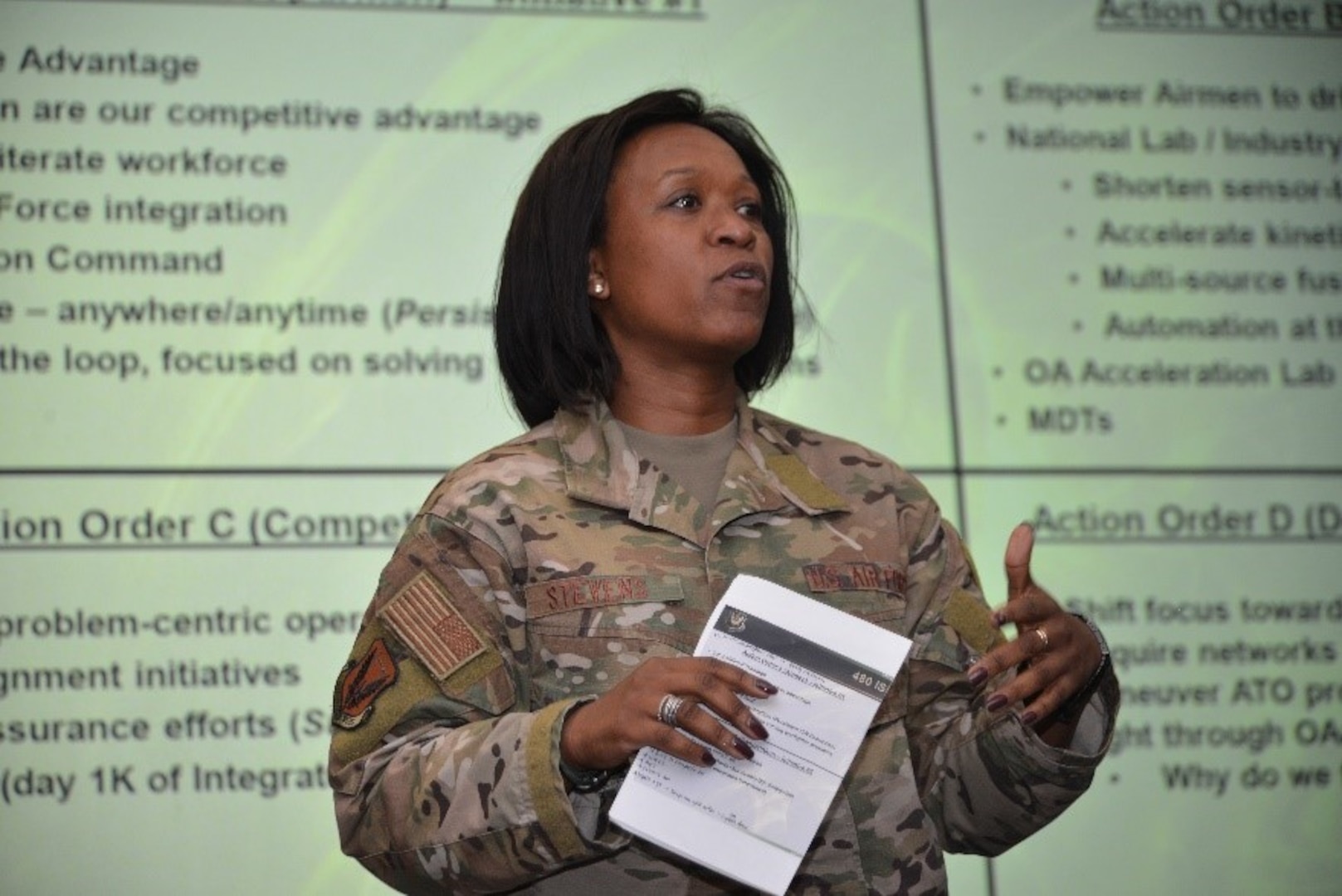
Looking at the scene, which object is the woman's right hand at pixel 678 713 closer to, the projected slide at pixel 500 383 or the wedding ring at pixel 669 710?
the wedding ring at pixel 669 710

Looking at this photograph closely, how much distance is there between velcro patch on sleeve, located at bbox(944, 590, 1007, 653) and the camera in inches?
81.5

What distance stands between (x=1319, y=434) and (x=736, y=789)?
6.90 feet

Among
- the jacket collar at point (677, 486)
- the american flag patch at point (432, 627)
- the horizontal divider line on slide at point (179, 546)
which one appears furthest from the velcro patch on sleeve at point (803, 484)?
the horizontal divider line on slide at point (179, 546)

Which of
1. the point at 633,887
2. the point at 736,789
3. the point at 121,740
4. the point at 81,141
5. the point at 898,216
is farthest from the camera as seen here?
the point at 898,216

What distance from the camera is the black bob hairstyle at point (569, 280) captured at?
2.16 metres

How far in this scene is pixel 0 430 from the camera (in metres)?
3.00

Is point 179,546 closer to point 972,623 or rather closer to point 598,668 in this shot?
point 598,668

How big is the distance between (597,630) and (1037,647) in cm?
45

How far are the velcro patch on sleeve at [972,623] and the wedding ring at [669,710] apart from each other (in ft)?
1.74

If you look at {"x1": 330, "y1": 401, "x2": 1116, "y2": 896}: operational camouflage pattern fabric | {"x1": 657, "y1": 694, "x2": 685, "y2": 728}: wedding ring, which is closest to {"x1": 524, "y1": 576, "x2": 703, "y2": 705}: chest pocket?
{"x1": 330, "y1": 401, "x2": 1116, "y2": 896}: operational camouflage pattern fabric

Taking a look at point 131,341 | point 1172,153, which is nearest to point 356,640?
point 131,341

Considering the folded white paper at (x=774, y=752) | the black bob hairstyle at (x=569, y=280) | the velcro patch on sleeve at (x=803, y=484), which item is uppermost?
the black bob hairstyle at (x=569, y=280)

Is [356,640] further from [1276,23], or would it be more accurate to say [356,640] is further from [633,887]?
[1276,23]

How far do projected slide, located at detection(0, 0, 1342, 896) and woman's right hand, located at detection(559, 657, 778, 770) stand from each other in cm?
140
